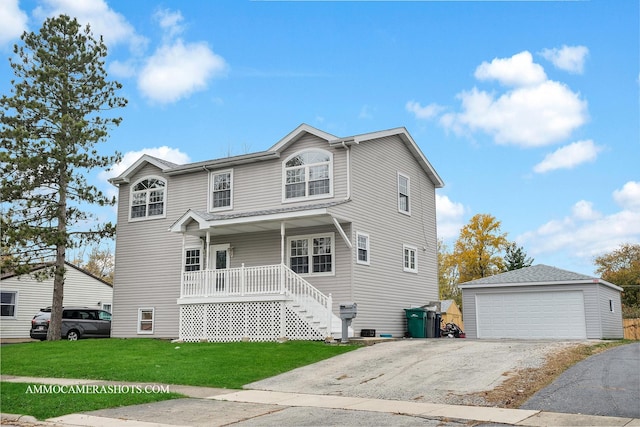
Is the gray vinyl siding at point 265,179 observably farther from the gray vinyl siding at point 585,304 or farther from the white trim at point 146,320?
the gray vinyl siding at point 585,304

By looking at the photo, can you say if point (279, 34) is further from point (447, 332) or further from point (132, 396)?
point (447, 332)

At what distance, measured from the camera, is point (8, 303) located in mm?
32344

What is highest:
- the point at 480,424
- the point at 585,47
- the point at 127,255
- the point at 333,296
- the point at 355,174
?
the point at 585,47

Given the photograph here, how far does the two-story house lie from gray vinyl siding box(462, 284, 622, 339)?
5.35ft

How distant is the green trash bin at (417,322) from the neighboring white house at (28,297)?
17.3 m

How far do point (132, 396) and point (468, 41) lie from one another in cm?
1456

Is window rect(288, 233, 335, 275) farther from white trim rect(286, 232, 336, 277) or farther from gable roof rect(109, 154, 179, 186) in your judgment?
gable roof rect(109, 154, 179, 186)

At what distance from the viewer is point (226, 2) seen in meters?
17.9

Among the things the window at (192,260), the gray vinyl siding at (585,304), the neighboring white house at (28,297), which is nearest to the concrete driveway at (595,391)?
the gray vinyl siding at (585,304)

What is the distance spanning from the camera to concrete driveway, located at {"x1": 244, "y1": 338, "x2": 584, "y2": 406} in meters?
11.7

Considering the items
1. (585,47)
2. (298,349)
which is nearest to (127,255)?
(298,349)

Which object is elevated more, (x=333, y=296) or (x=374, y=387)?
(x=333, y=296)

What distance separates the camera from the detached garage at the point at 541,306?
928 inches

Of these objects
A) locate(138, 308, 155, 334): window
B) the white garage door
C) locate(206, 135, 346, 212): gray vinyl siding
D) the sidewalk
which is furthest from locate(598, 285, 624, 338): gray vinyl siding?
locate(138, 308, 155, 334): window
